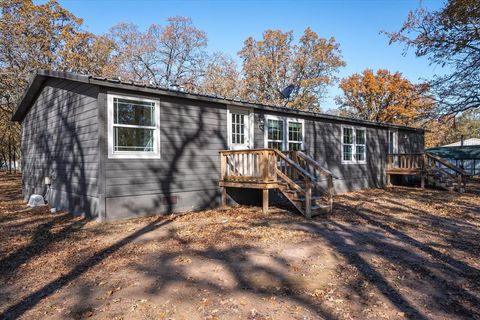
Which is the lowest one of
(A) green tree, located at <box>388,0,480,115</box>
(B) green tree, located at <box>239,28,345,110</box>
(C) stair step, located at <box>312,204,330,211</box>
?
(C) stair step, located at <box>312,204,330,211</box>

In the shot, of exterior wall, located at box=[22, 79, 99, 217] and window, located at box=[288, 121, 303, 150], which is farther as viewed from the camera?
window, located at box=[288, 121, 303, 150]

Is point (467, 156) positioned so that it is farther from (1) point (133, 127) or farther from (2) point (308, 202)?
(1) point (133, 127)

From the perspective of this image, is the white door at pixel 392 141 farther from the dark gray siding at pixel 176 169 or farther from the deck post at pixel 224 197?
the deck post at pixel 224 197

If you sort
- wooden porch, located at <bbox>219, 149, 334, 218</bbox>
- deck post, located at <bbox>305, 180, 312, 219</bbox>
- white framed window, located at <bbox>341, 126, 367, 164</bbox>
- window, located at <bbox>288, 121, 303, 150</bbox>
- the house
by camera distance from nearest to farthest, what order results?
deck post, located at <bbox>305, 180, 312, 219</bbox>, wooden porch, located at <bbox>219, 149, 334, 218</bbox>, window, located at <bbox>288, 121, 303, 150</bbox>, white framed window, located at <bbox>341, 126, 367, 164</bbox>, the house

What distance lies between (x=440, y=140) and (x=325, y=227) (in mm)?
55462

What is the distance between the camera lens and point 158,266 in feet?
14.8

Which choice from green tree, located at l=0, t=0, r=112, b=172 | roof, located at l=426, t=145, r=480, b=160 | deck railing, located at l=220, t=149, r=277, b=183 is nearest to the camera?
deck railing, located at l=220, t=149, r=277, b=183

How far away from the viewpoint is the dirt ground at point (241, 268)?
130 inches

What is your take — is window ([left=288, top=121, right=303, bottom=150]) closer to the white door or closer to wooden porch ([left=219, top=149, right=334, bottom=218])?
wooden porch ([left=219, top=149, right=334, bottom=218])

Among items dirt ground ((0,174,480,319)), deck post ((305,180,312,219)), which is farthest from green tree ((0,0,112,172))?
deck post ((305,180,312,219))

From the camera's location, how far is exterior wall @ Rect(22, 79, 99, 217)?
7453 millimetres

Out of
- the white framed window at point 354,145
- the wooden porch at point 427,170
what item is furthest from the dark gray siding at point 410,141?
the white framed window at point 354,145

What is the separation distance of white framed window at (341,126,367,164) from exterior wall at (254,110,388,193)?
0.25 m

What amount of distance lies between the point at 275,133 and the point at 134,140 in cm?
486
